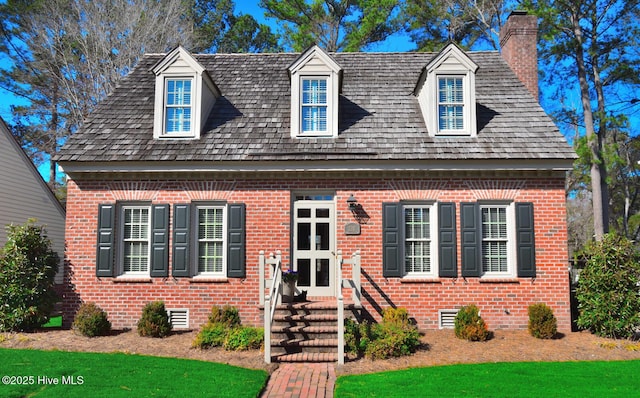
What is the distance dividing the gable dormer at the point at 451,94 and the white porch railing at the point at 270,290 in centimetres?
481

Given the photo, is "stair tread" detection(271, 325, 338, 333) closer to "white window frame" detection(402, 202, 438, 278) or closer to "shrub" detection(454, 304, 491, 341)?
"white window frame" detection(402, 202, 438, 278)

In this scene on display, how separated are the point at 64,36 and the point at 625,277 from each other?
80.8 feet

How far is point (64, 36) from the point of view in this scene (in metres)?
23.6

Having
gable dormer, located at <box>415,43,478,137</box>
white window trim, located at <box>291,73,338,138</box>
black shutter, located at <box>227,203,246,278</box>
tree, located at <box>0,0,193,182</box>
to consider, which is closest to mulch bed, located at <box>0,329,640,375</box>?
black shutter, located at <box>227,203,246,278</box>

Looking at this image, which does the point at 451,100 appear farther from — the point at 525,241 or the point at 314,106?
the point at 525,241

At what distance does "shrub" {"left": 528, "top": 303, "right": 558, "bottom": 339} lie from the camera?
33.5 ft

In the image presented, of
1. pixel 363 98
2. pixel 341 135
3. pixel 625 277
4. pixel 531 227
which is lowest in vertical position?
pixel 625 277

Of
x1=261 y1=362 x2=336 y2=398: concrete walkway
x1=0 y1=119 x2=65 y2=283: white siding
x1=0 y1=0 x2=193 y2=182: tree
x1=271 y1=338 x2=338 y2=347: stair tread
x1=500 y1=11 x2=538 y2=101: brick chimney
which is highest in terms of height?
x1=0 y1=0 x2=193 y2=182: tree

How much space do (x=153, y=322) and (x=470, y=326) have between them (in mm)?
6526

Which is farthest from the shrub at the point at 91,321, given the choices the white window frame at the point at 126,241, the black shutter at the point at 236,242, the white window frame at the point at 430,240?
the white window frame at the point at 430,240

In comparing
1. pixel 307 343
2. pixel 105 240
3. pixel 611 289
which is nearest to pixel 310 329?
pixel 307 343

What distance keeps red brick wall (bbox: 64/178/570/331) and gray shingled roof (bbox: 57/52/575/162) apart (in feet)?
2.19

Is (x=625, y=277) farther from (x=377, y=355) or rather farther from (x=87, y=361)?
(x=87, y=361)

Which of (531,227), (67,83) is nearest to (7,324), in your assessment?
(531,227)
